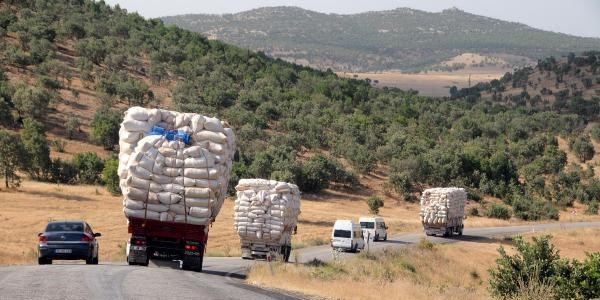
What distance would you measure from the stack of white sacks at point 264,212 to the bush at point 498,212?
49.0 meters

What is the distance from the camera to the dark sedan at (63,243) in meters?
27.9

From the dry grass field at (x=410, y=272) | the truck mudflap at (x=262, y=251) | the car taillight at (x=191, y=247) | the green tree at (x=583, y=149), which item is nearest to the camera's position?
the dry grass field at (x=410, y=272)

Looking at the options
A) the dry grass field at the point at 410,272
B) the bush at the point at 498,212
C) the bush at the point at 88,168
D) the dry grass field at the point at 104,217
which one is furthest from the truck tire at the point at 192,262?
the bush at the point at 498,212

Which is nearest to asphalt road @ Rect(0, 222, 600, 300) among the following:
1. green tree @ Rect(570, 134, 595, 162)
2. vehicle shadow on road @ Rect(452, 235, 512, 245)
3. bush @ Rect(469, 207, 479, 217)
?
vehicle shadow on road @ Rect(452, 235, 512, 245)

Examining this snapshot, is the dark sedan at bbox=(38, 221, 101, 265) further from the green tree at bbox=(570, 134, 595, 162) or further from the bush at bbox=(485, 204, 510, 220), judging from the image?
the green tree at bbox=(570, 134, 595, 162)

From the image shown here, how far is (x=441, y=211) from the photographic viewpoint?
6075 centimetres

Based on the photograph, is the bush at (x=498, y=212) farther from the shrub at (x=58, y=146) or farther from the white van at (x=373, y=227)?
the shrub at (x=58, y=146)

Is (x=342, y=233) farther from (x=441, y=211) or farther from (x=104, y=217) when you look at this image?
(x=441, y=211)

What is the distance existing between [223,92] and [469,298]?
77421 mm

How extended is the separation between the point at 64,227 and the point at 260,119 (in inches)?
2719

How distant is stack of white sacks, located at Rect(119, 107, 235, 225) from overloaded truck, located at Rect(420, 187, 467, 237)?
35.9 meters

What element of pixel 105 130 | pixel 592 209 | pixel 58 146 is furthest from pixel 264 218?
pixel 592 209

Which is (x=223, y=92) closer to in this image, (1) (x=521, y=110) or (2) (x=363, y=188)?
(2) (x=363, y=188)

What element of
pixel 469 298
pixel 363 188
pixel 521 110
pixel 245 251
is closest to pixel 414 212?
pixel 363 188
